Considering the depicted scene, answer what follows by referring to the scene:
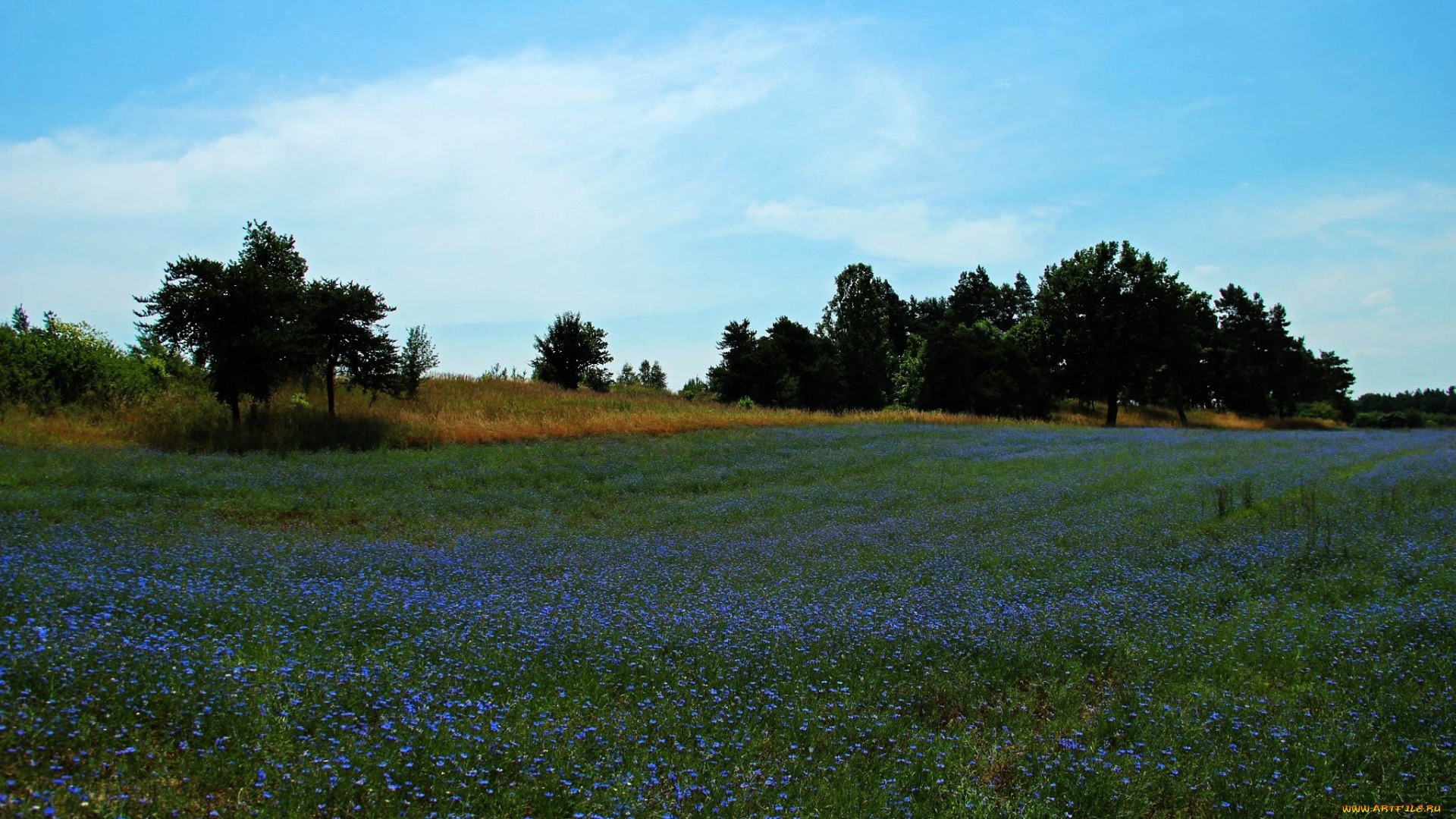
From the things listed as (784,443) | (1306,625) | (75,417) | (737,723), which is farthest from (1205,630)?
(75,417)

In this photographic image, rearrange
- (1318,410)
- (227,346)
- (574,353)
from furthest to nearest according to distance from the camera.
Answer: (1318,410) < (574,353) < (227,346)

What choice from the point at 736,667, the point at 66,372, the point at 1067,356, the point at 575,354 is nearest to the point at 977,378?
the point at 1067,356

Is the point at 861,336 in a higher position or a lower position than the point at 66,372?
higher

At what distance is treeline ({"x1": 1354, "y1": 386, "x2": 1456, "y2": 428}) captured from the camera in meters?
58.2

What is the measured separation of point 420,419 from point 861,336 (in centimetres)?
3854

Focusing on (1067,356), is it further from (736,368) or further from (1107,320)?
(736,368)

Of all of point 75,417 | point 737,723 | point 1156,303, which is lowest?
point 737,723

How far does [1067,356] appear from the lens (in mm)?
55188

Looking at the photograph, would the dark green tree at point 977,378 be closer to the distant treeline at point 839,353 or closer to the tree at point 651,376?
the distant treeline at point 839,353

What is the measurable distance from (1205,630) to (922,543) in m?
5.15

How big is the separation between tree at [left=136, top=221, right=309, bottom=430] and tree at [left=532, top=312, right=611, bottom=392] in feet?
78.6

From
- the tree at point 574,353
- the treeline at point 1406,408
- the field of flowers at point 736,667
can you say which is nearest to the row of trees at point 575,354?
the tree at point 574,353

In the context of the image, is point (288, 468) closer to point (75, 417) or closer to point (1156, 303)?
point (75, 417)

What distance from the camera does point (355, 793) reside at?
421 centimetres
